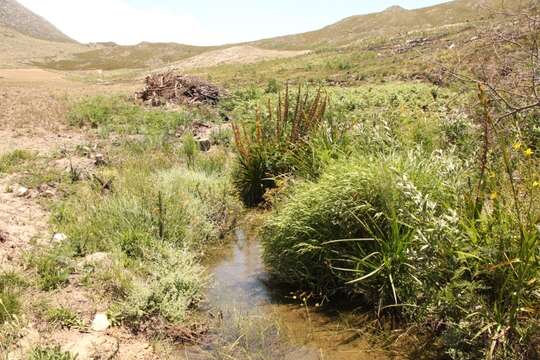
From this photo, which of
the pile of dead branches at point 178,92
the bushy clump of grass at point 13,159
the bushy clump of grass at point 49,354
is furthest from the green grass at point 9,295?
the pile of dead branches at point 178,92

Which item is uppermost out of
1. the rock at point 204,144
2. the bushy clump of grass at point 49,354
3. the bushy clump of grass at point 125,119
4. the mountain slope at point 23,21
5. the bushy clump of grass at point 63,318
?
the mountain slope at point 23,21

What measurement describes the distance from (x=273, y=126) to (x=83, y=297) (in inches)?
186

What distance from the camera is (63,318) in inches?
175

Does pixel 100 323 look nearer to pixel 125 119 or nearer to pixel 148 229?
pixel 148 229

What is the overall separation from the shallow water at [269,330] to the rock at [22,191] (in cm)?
363

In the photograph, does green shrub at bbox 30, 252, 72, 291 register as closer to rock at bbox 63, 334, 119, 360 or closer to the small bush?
rock at bbox 63, 334, 119, 360

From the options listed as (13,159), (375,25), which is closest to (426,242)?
(13,159)

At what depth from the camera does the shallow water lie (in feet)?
13.9

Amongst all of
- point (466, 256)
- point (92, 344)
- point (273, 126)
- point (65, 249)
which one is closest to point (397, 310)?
point (466, 256)

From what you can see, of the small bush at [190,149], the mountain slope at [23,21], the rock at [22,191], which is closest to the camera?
the rock at [22,191]

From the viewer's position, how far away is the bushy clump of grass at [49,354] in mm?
3670

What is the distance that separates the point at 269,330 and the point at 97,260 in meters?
2.12

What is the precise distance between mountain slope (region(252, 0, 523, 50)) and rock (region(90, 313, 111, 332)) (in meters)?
73.5

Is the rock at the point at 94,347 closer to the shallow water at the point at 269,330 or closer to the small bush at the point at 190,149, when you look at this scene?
the shallow water at the point at 269,330
